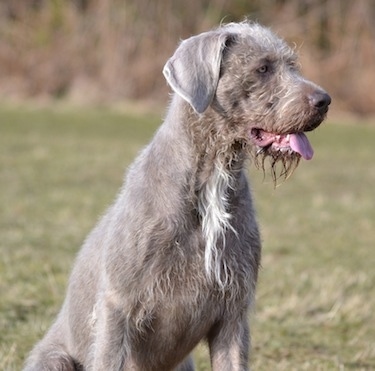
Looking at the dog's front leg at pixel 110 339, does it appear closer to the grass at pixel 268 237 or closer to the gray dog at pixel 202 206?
the gray dog at pixel 202 206

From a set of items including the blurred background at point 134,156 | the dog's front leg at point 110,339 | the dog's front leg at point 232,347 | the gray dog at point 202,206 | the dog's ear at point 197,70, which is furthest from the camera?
the blurred background at point 134,156

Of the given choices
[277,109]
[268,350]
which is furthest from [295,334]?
[277,109]

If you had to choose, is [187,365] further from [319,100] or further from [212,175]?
[319,100]

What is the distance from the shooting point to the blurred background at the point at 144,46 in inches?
1027

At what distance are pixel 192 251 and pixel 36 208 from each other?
25.2ft

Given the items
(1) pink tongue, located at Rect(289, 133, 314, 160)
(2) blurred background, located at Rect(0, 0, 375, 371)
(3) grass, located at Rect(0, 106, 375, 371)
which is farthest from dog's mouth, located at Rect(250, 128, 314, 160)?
(3) grass, located at Rect(0, 106, 375, 371)

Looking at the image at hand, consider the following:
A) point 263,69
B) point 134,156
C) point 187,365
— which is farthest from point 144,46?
point 263,69

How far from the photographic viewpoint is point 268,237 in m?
11.6

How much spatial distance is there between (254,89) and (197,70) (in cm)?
30

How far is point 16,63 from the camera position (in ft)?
88.8

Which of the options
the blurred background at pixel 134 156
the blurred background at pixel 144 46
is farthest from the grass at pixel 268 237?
the blurred background at pixel 144 46

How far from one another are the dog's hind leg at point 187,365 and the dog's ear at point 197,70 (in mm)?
1394

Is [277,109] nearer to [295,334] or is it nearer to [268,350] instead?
[268,350]

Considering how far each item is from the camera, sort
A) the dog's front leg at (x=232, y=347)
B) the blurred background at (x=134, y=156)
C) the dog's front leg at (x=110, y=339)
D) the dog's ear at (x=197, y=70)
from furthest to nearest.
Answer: the blurred background at (x=134, y=156) → the dog's front leg at (x=232, y=347) → the dog's front leg at (x=110, y=339) → the dog's ear at (x=197, y=70)
